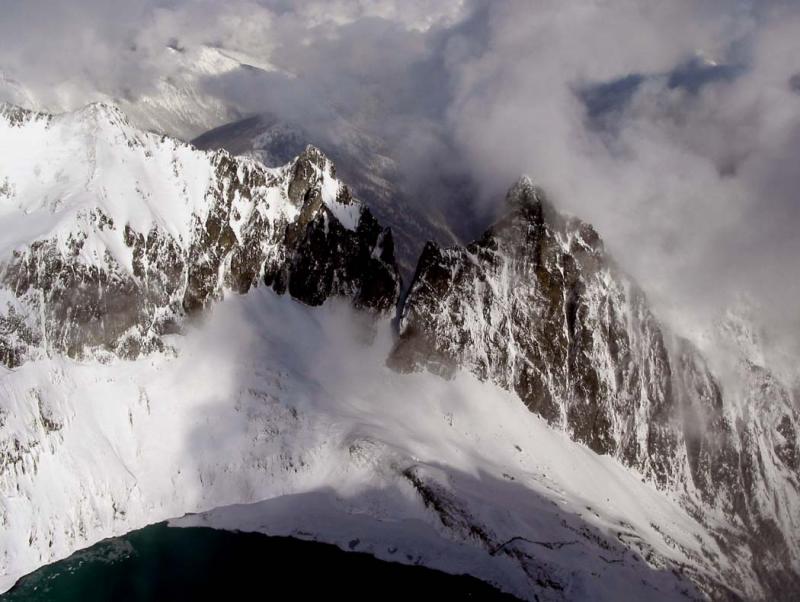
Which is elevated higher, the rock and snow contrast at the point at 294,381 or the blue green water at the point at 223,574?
the rock and snow contrast at the point at 294,381

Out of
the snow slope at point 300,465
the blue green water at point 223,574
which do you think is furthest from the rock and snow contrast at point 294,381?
the blue green water at point 223,574

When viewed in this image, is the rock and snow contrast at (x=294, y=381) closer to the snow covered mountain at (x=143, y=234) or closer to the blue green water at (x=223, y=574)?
the snow covered mountain at (x=143, y=234)

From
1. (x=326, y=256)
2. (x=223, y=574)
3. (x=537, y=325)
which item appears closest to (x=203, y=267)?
(x=326, y=256)

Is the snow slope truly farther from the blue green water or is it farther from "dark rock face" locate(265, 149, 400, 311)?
"dark rock face" locate(265, 149, 400, 311)

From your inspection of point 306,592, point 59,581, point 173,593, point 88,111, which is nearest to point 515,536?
point 306,592

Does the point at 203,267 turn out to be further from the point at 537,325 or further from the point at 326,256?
the point at 537,325

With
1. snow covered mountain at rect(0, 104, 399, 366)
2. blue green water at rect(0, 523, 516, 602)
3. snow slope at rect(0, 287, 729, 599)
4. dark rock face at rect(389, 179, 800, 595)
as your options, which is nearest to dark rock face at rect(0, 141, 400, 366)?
snow covered mountain at rect(0, 104, 399, 366)
